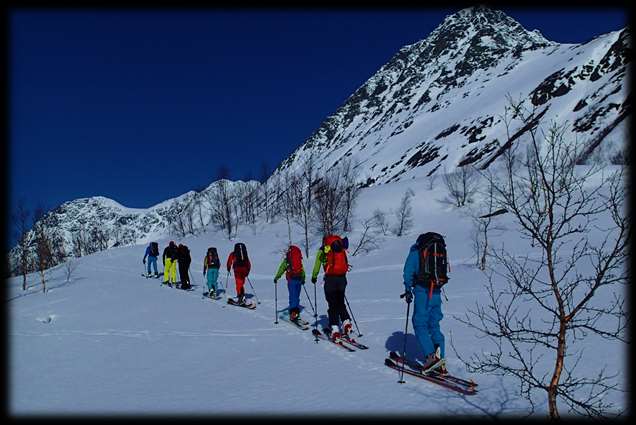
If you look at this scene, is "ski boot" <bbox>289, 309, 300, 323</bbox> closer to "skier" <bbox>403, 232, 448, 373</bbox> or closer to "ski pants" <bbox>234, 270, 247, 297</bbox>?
"ski pants" <bbox>234, 270, 247, 297</bbox>

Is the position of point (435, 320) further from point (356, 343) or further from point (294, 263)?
point (294, 263)

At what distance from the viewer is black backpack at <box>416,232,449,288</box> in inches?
249

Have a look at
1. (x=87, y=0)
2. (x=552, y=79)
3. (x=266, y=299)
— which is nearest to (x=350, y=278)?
(x=266, y=299)

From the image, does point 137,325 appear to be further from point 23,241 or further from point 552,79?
point 552,79

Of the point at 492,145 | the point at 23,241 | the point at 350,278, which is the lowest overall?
the point at 350,278

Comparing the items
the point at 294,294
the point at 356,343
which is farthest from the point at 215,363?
the point at 294,294

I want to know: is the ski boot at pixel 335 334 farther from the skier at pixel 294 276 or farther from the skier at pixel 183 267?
the skier at pixel 183 267

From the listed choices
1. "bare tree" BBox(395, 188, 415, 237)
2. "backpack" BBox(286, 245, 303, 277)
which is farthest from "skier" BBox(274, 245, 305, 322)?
"bare tree" BBox(395, 188, 415, 237)

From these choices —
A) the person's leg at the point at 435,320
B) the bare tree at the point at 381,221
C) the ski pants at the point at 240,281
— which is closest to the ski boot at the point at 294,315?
the ski pants at the point at 240,281

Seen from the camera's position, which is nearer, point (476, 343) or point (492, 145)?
point (476, 343)

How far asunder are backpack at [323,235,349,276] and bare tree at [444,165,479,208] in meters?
32.7

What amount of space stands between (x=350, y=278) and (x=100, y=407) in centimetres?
1956

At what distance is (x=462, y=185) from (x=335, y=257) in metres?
36.3

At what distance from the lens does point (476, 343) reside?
755 centimetres
